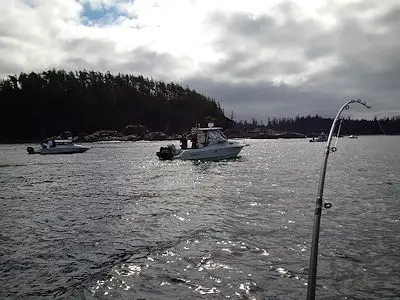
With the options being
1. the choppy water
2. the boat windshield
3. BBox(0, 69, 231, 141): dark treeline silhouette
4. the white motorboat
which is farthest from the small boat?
BBox(0, 69, 231, 141): dark treeline silhouette

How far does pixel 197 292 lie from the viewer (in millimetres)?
8977

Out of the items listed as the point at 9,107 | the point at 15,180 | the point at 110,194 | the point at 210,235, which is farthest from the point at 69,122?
the point at 210,235

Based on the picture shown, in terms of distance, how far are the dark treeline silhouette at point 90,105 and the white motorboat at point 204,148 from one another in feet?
249

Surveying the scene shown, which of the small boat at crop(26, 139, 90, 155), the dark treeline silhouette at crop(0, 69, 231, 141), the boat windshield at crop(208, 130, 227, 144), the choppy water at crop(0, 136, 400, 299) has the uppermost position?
the dark treeline silhouette at crop(0, 69, 231, 141)

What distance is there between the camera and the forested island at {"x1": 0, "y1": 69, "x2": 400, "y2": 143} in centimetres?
14212

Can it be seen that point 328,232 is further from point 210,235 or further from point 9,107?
point 9,107

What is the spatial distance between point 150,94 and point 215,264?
174441 mm

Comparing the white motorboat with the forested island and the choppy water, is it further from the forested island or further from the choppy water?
the forested island

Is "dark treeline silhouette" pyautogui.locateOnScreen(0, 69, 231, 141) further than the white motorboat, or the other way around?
"dark treeline silhouette" pyautogui.locateOnScreen(0, 69, 231, 141)

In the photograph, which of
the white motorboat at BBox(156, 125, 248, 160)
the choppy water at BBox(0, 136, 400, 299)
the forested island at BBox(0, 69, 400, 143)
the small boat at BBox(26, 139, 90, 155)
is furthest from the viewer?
the forested island at BBox(0, 69, 400, 143)

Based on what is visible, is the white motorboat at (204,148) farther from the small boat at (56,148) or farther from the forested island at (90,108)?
the forested island at (90,108)

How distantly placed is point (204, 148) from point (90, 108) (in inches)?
4485

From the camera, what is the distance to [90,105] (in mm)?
152875

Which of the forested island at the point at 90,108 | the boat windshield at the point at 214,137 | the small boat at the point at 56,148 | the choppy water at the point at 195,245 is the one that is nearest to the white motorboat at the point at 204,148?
the boat windshield at the point at 214,137
